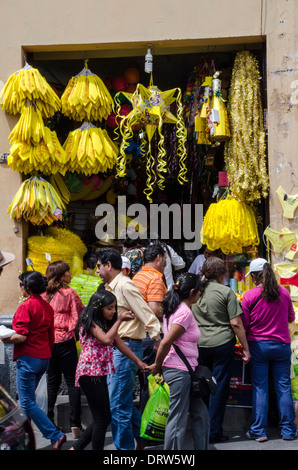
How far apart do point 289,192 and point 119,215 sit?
2.55 meters

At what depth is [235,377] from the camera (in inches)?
230

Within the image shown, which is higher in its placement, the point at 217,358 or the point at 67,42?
the point at 67,42

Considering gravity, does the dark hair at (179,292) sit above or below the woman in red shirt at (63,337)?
above

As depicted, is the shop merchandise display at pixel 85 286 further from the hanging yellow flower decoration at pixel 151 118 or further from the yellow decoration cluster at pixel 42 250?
the hanging yellow flower decoration at pixel 151 118

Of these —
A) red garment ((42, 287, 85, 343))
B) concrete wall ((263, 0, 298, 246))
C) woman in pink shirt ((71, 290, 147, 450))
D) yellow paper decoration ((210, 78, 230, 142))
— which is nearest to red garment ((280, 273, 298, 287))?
concrete wall ((263, 0, 298, 246))

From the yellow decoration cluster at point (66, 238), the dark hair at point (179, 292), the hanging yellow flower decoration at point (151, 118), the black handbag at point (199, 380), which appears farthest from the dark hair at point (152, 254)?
the yellow decoration cluster at point (66, 238)

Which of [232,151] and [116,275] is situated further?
[232,151]

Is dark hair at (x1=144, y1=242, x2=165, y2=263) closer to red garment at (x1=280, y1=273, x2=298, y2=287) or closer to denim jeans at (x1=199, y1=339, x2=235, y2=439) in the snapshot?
denim jeans at (x1=199, y1=339, x2=235, y2=439)

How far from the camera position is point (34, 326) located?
5016mm

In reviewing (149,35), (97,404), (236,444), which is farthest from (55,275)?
(149,35)

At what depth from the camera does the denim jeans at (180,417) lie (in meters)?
4.35
